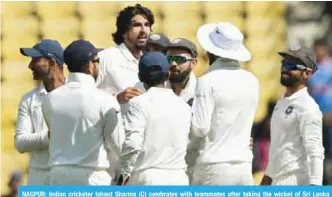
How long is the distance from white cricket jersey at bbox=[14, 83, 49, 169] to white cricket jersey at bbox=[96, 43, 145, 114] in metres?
0.43

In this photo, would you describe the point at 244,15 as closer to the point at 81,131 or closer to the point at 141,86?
the point at 141,86

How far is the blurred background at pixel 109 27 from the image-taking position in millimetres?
16609

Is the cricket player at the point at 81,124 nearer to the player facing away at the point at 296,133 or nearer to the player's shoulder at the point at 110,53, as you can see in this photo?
the player's shoulder at the point at 110,53

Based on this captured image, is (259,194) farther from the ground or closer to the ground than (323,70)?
closer to the ground

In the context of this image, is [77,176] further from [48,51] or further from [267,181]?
[267,181]

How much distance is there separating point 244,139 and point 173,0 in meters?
5.17

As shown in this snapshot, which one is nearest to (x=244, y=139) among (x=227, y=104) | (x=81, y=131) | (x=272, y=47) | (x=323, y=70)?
(x=227, y=104)

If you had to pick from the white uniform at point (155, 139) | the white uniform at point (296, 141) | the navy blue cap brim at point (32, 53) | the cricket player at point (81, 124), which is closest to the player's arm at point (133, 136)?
the white uniform at point (155, 139)

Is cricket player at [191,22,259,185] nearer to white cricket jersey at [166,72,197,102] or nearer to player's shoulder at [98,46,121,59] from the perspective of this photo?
white cricket jersey at [166,72,197,102]

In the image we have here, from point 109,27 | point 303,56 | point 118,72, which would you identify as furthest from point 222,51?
point 109,27

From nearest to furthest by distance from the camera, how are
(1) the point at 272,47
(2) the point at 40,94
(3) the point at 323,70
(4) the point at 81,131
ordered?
(4) the point at 81,131 < (2) the point at 40,94 < (3) the point at 323,70 < (1) the point at 272,47

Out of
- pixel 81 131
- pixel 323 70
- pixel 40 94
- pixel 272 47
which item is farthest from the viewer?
pixel 272 47

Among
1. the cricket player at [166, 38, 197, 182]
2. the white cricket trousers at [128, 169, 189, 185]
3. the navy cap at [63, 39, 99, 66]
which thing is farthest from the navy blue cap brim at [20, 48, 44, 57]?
the white cricket trousers at [128, 169, 189, 185]

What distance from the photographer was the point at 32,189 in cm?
1176
